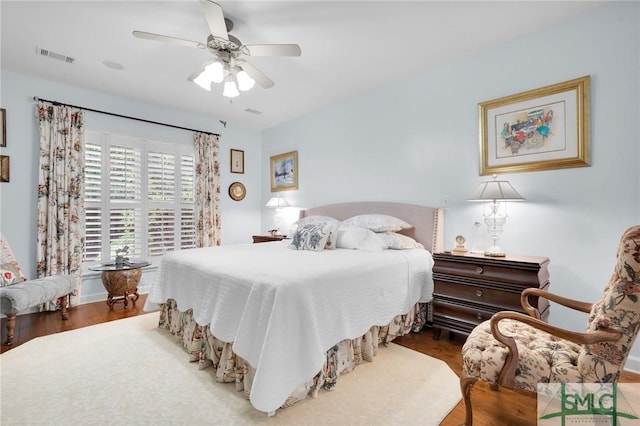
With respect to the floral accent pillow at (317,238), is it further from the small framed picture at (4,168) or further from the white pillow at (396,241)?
the small framed picture at (4,168)

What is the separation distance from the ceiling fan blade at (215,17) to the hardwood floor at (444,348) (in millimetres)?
2858

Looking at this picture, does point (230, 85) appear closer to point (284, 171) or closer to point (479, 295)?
point (284, 171)

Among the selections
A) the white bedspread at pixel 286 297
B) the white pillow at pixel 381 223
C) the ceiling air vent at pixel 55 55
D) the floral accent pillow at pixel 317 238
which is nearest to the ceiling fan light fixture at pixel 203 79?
the white bedspread at pixel 286 297

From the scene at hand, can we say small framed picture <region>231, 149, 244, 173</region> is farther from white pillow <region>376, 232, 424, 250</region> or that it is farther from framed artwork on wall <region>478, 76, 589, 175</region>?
framed artwork on wall <region>478, 76, 589, 175</region>

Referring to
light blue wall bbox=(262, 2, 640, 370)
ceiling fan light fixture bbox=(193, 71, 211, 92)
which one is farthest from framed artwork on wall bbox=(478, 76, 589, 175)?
ceiling fan light fixture bbox=(193, 71, 211, 92)

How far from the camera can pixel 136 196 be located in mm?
4258

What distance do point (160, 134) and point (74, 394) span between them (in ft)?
11.9

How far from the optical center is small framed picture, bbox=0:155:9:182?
3352 mm

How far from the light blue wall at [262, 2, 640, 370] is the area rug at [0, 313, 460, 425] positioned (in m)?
1.45

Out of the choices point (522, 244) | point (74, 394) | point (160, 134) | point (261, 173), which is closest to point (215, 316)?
point (74, 394)

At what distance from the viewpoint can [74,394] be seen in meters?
1.87

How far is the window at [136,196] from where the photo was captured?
3.94 meters

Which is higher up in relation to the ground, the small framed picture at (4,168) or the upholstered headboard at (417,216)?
the small framed picture at (4,168)

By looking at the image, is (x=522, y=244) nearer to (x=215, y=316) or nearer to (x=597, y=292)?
(x=597, y=292)
